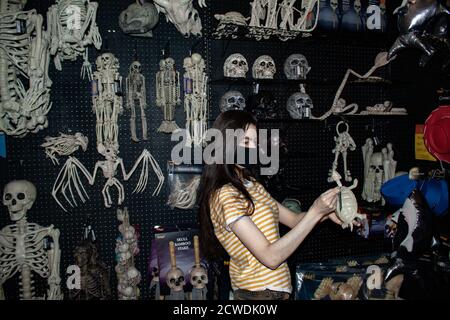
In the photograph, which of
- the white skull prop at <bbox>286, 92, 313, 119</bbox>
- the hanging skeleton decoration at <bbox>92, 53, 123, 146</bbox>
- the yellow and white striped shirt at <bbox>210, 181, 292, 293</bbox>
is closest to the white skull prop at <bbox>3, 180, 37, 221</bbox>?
the hanging skeleton decoration at <bbox>92, 53, 123, 146</bbox>

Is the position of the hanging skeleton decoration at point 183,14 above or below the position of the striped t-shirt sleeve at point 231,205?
above

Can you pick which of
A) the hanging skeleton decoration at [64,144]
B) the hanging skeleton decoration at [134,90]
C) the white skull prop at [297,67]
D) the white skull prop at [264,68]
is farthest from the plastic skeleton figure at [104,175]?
the white skull prop at [297,67]

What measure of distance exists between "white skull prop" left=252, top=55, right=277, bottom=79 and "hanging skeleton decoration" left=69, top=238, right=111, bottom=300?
1908mm

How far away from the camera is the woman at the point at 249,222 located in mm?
1602

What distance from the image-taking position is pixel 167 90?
8.82ft

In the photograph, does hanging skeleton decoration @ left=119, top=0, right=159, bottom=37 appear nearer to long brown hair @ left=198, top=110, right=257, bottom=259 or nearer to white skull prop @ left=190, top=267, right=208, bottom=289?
long brown hair @ left=198, top=110, right=257, bottom=259

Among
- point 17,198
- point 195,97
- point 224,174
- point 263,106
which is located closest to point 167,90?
point 195,97

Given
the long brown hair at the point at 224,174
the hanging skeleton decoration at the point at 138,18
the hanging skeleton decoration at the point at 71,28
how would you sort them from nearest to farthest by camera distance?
1. the long brown hair at the point at 224,174
2. the hanging skeleton decoration at the point at 71,28
3. the hanging skeleton decoration at the point at 138,18

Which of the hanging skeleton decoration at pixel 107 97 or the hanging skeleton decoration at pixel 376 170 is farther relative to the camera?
the hanging skeleton decoration at pixel 376 170

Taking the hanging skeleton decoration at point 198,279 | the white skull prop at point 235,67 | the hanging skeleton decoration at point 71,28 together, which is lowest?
the hanging skeleton decoration at point 198,279

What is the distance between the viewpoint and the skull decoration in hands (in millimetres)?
2738

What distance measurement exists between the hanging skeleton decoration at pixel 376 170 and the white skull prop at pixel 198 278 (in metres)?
1.64

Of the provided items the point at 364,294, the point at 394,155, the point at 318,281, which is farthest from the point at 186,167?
the point at 394,155

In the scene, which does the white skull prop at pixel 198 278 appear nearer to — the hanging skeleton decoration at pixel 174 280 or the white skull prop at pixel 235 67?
the hanging skeleton decoration at pixel 174 280
